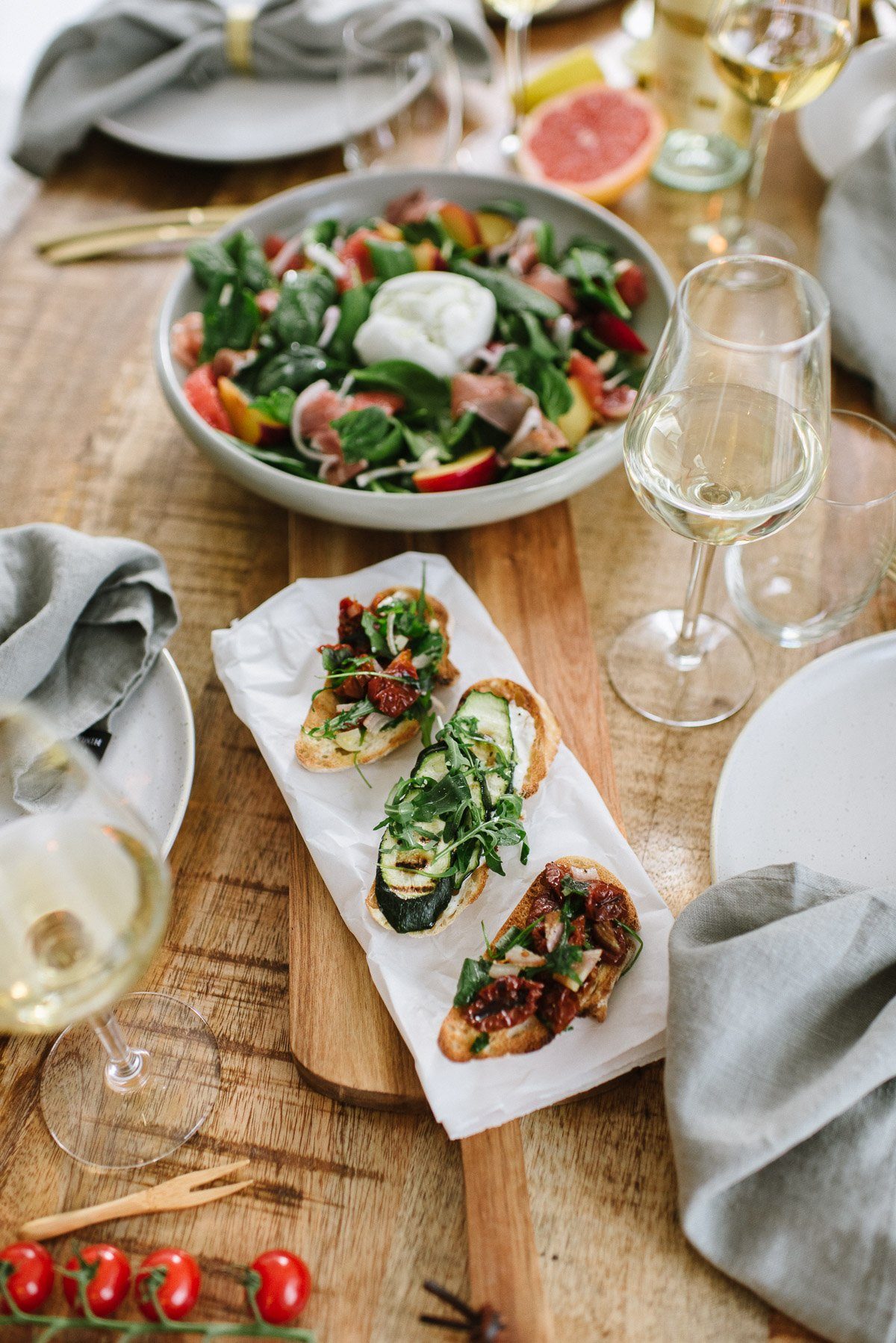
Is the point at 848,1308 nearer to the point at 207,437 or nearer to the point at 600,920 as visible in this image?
the point at 600,920

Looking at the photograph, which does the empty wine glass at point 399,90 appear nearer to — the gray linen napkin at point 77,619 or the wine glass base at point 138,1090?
the gray linen napkin at point 77,619

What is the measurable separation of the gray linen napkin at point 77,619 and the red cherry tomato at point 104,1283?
27.4 inches

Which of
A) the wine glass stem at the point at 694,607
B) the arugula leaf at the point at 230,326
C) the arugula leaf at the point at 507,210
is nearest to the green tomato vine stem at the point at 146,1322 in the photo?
the wine glass stem at the point at 694,607

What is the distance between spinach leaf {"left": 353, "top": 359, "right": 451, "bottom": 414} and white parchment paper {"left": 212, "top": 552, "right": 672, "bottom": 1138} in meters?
0.35

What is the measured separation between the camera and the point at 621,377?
205 cm

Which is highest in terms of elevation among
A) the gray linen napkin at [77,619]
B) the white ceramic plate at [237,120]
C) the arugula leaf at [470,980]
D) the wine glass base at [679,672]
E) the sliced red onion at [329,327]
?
the white ceramic plate at [237,120]

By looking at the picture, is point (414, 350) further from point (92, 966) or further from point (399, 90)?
point (92, 966)

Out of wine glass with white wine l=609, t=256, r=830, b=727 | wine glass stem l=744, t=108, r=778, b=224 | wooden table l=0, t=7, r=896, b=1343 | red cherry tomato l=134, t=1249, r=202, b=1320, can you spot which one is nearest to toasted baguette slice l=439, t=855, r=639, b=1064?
wooden table l=0, t=7, r=896, b=1343

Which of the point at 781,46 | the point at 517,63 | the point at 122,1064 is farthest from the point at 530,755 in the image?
the point at 517,63

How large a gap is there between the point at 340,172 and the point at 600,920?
2176 millimetres

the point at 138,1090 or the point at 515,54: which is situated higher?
the point at 515,54

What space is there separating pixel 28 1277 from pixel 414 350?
154 centimetres

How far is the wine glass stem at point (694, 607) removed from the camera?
1.61m

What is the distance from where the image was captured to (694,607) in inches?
67.7
